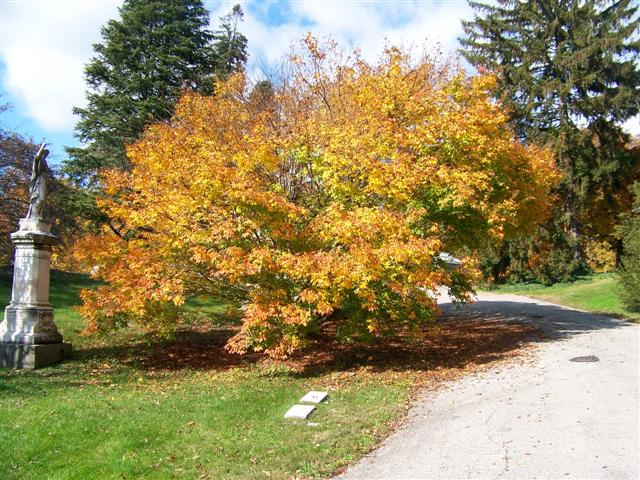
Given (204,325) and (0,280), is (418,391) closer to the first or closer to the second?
(204,325)

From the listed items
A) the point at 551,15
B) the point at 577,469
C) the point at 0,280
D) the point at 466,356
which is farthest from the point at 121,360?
the point at 551,15

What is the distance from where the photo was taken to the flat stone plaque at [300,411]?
6979 mm

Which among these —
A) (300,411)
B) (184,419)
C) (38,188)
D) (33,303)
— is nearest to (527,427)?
(300,411)

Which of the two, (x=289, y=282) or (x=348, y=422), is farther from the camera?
(x=289, y=282)

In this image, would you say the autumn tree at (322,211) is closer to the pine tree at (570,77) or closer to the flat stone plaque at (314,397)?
the flat stone plaque at (314,397)

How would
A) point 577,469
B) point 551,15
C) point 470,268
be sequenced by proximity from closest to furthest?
1. point 577,469
2. point 470,268
3. point 551,15

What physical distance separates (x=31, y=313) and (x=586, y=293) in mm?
21844

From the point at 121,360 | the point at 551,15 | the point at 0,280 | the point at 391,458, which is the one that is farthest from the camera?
the point at 551,15

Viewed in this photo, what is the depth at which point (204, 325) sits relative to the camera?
56.1ft

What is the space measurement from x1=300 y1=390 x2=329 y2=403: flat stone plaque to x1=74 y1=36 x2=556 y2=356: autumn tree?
1.36 meters

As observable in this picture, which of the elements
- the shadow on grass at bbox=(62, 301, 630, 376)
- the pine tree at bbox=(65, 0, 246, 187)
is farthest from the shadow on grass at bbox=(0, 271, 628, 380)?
the pine tree at bbox=(65, 0, 246, 187)

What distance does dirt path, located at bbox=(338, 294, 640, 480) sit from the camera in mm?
4816

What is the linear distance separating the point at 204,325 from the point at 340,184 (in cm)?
915

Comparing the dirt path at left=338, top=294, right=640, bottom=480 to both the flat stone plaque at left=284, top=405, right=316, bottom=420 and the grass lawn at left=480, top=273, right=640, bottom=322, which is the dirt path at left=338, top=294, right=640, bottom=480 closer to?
the flat stone plaque at left=284, top=405, right=316, bottom=420
